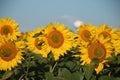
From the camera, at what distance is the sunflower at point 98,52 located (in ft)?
11.2

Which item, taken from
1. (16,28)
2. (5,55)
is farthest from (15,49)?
(16,28)

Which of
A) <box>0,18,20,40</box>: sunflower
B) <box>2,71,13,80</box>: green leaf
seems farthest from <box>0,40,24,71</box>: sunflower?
<box>0,18,20,40</box>: sunflower

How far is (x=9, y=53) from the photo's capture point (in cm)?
423

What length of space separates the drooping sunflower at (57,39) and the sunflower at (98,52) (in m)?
0.62

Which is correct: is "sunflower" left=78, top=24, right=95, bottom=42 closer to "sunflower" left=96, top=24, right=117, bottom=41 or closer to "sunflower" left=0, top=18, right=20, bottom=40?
"sunflower" left=96, top=24, right=117, bottom=41

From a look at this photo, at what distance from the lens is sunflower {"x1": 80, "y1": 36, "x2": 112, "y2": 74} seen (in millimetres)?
3416

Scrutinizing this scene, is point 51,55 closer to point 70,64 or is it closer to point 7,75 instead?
point 70,64

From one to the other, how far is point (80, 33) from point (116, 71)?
1497 mm

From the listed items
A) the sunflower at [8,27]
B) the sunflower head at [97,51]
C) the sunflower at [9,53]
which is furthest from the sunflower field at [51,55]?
the sunflower at [8,27]

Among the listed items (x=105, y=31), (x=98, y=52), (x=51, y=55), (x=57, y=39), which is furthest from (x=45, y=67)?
(x=98, y=52)

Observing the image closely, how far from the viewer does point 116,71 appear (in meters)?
3.56

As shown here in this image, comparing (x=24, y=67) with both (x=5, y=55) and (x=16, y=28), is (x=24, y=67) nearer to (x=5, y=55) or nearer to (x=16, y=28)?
(x=5, y=55)

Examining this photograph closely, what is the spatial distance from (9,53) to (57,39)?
629 millimetres

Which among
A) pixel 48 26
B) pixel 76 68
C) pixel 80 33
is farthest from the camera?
pixel 80 33
